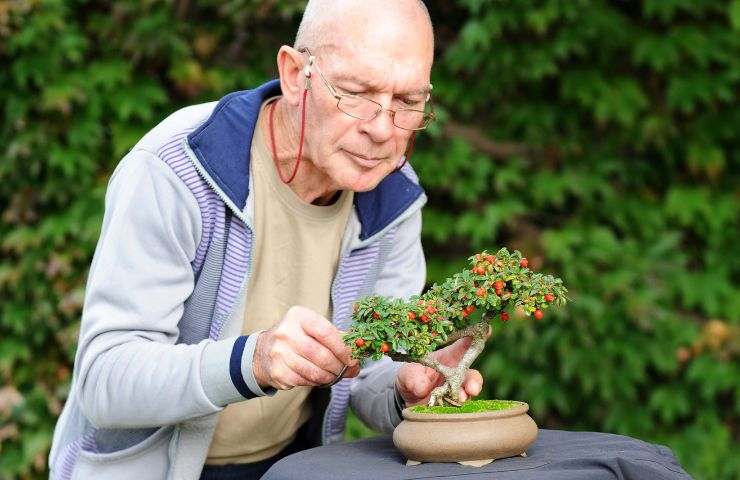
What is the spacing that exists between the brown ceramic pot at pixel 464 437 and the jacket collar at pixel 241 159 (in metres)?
0.61

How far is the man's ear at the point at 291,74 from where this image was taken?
2.13 m

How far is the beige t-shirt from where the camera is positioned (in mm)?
2238

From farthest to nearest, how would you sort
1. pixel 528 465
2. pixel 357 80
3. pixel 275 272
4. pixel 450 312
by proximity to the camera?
1. pixel 275 272
2. pixel 357 80
3. pixel 450 312
4. pixel 528 465

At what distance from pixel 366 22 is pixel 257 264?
1.86ft

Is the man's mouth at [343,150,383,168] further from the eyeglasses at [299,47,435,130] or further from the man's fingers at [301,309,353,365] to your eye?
the man's fingers at [301,309,353,365]

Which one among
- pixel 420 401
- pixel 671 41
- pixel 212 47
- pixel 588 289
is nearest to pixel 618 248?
pixel 588 289

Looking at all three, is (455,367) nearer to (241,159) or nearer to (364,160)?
(364,160)

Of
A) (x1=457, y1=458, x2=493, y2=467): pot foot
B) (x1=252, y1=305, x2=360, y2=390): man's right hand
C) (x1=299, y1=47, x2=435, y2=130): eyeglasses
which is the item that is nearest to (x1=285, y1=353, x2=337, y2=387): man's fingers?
(x1=252, y1=305, x2=360, y2=390): man's right hand

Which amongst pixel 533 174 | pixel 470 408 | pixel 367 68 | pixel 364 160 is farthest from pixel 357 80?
pixel 533 174

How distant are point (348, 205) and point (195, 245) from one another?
1.30 feet

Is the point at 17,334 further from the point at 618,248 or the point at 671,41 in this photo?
the point at 671,41

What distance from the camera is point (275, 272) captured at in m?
2.26

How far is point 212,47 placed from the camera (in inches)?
167

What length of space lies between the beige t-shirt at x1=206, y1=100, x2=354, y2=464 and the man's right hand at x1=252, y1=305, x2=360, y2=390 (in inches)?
14.1
